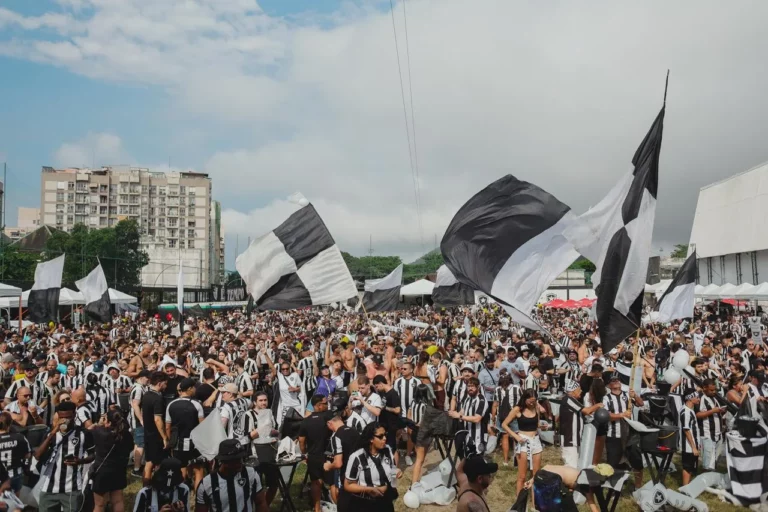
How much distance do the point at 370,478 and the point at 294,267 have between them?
19.9 feet

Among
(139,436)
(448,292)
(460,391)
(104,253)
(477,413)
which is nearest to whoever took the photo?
(477,413)

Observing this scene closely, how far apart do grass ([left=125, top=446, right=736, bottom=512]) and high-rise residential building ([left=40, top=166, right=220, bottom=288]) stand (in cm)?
11284

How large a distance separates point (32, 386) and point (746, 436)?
432 inches

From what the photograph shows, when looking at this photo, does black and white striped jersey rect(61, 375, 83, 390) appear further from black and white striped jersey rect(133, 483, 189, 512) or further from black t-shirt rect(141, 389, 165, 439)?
black and white striped jersey rect(133, 483, 189, 512)

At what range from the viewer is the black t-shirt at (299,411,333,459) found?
6.97 meters

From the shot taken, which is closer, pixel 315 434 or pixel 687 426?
pixel 315 434

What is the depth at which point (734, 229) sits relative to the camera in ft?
184

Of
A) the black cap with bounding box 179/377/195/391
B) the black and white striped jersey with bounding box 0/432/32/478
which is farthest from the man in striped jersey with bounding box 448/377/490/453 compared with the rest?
the black and white striped jersey with bounding box 0/432/32/478

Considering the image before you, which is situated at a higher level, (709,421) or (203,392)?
(203,392)

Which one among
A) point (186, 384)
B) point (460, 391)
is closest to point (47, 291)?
point (186, 384)

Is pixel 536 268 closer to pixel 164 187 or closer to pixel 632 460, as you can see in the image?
pixel 632 460

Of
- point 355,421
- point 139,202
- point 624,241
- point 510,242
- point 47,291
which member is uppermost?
point 139,202

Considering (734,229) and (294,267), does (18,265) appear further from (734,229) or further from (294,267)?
(734,229)

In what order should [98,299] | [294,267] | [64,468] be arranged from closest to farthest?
[64,468] < [294,267] < [98,299]
